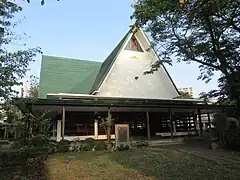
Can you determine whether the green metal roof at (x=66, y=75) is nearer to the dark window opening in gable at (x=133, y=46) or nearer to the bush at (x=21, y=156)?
the dark window opening in gable at (x=133, y=46)

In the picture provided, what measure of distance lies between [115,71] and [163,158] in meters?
11.2

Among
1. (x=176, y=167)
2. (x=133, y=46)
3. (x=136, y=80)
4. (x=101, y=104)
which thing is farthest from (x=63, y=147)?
(x=133, y=46)

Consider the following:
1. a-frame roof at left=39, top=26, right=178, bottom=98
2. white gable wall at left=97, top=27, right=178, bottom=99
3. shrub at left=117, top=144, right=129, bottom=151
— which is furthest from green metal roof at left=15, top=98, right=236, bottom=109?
shrub at left=117, top=144, right=129, bottom=151

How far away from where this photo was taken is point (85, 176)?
718cm

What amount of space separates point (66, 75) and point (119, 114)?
598 cm

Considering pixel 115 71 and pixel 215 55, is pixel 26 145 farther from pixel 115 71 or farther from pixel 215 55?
pixel 215 55

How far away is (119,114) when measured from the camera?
19.5 meters

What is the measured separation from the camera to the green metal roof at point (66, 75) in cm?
1828

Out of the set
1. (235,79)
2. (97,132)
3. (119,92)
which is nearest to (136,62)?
(119,92)

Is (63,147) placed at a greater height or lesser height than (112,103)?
lesser

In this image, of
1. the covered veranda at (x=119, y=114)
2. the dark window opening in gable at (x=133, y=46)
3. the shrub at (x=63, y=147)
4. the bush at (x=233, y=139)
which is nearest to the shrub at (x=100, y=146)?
the shrub at (x=63, y=147)

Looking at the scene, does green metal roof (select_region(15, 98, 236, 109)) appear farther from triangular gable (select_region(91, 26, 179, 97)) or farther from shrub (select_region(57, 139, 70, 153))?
shrub (select_region(57, 139, 70, 153))

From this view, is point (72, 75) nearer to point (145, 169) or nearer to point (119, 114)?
point (119, 114)

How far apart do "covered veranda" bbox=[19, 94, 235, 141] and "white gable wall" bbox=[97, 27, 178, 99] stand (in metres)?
1.03
